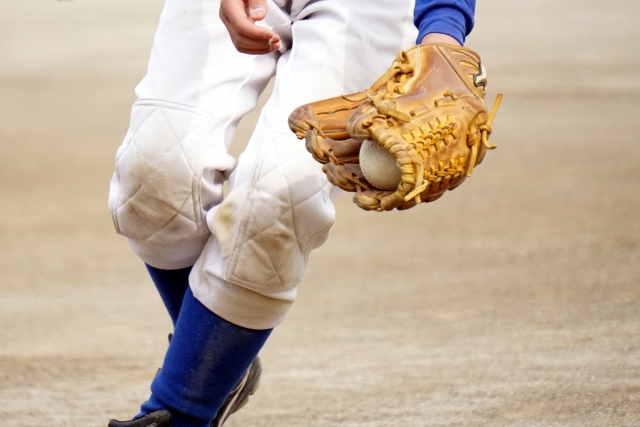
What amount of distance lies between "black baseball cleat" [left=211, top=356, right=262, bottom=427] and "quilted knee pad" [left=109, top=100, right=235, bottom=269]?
0.38 meters

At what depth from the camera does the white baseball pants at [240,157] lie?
1.62 m

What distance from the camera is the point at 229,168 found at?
176 cm

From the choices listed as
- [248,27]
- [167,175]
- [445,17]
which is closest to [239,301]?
[167,175]

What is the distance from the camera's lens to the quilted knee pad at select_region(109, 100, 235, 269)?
1.67m

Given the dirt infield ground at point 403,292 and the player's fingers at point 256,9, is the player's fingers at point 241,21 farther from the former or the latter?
the dirt infield ground at point 403,292

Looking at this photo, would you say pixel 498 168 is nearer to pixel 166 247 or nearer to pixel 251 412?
pixel 251 412

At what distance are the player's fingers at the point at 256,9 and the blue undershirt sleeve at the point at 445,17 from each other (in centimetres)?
29

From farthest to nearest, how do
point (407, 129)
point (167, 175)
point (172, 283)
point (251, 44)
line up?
point (172, 283), point (167, 175), point (251, 44), point (407, 129)

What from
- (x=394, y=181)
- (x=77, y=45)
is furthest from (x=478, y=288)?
(x=77, y=45)

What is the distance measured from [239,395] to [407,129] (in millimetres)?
823

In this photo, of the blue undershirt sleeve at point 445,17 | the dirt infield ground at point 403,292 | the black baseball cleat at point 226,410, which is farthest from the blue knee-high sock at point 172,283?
the blue undershirt sleeve at point 445,17

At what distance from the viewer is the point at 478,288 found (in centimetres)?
364

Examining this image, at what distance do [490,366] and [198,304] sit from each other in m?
1.22

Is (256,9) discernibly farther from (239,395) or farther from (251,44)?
(239,395)
